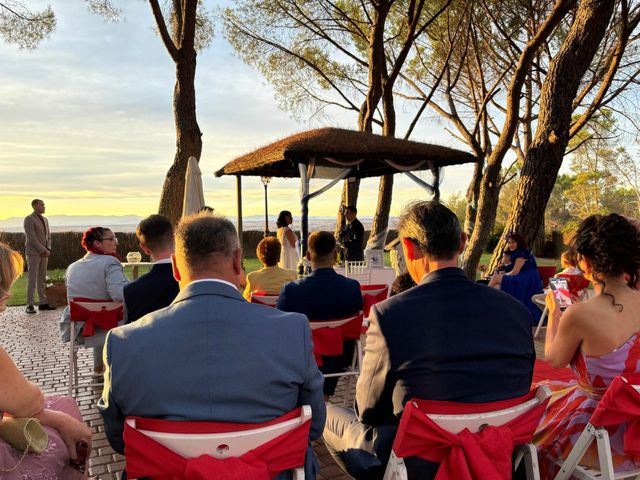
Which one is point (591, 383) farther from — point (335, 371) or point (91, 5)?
point (91, 5)

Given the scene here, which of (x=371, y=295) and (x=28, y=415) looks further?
(x=371, y=295)

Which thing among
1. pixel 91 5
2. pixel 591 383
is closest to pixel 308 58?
pixel 91 5

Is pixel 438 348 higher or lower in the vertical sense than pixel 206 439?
higher

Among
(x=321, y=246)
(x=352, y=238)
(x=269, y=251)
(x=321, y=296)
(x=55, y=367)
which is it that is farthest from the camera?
(x=352, y=238)

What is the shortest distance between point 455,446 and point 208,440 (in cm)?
83

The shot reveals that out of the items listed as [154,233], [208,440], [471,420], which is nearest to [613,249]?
[471,420]

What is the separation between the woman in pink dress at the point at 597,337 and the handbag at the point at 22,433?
2094 millimetres

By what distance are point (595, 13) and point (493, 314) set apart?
26.1 feet

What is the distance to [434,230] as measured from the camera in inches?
79.7

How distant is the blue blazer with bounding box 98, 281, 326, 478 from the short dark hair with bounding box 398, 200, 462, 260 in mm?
644

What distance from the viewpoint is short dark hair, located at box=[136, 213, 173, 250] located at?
3785 millimetres

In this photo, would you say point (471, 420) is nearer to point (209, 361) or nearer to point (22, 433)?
point (209, 361)

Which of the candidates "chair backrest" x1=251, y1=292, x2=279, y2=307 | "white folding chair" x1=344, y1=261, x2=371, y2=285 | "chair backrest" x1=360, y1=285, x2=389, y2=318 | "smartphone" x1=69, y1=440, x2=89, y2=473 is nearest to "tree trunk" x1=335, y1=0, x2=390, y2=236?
"white folding chair" x1=344, y1=261, x2=371, y2=285

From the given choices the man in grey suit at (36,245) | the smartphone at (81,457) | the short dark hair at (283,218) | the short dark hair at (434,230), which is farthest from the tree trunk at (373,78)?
the smartphone at (81,457)
